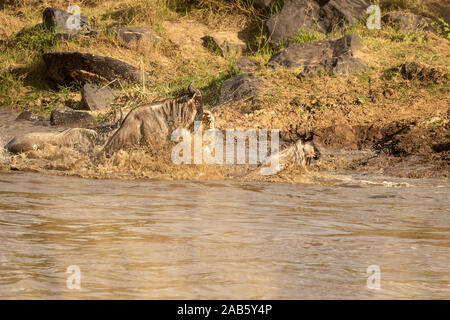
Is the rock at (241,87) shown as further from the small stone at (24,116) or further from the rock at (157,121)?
the small stone at (24,116)

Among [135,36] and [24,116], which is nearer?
[24,116]

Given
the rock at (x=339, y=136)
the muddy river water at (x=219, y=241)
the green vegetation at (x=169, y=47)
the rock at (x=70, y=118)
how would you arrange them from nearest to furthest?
1. the muddy river water at (x=219, y=241)
2. the rock at (x=339, y=136)
3. the rock at (x=70, y=118)
4. the green vegetation at (x=169, y=47)

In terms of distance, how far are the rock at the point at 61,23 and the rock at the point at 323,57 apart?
4.31 m

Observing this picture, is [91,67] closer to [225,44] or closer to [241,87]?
[225,44]

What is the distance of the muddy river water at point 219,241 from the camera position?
3.00 m

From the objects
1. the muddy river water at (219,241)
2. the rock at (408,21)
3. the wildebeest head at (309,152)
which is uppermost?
the rock at (408,21)

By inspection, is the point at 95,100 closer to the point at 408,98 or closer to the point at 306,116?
the point at 306,116

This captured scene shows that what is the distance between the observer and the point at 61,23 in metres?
13.3

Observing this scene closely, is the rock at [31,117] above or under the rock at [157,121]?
above

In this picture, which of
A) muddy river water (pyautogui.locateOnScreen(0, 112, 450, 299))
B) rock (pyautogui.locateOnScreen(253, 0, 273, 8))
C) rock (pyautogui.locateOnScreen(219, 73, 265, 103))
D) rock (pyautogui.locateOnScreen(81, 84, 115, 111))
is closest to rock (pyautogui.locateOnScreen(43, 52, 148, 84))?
rock (pyautogui.locateOnScreen(81, 84, 115, 111))

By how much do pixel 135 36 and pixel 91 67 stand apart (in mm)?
1406

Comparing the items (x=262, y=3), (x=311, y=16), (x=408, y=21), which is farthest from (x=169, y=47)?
(x=408, y=21)

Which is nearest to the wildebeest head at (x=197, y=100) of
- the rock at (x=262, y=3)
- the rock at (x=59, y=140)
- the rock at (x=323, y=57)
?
the rock at (x=59, y=140)
